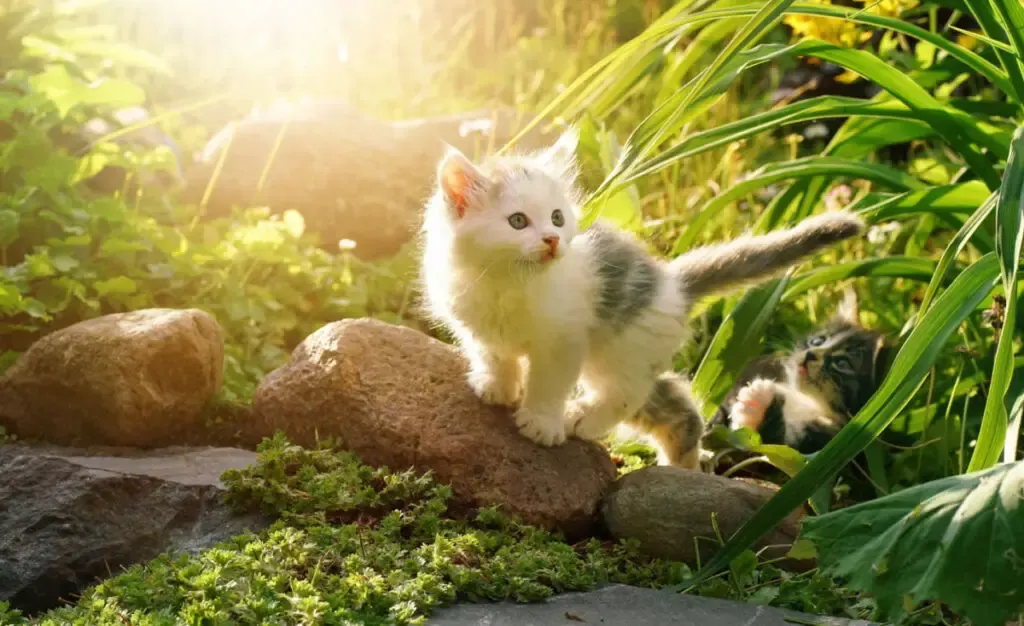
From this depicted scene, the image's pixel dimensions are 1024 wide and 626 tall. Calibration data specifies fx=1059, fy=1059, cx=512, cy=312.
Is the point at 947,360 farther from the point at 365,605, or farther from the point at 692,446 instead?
the point at 365,605

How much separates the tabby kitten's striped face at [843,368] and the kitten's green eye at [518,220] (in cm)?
116

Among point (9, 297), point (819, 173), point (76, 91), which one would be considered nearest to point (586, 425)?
point (819, 173)

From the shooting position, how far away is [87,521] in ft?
8.27

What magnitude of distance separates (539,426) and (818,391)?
996 millimetres

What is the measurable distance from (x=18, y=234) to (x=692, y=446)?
2.33 metres

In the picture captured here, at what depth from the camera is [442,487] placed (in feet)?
8.50

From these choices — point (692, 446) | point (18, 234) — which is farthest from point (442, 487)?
point (18, 234)

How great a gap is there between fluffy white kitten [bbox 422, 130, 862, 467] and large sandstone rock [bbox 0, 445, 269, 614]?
0.74 metres

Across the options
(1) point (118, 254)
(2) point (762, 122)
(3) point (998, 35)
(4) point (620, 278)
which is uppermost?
(3) point (998, 35)

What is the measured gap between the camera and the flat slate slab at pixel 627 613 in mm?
2129

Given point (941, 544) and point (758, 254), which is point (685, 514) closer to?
point (758, 254)

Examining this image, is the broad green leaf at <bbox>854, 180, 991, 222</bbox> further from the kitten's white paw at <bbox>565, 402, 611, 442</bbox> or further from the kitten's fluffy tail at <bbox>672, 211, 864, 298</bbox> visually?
the kitten's white paw at <bbox>565, 402, 611, 442</bbox>

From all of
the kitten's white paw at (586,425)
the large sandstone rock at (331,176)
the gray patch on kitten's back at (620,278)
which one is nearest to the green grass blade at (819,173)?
the gray patch on kitten's back at (620,278)

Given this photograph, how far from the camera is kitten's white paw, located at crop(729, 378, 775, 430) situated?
322 cm
